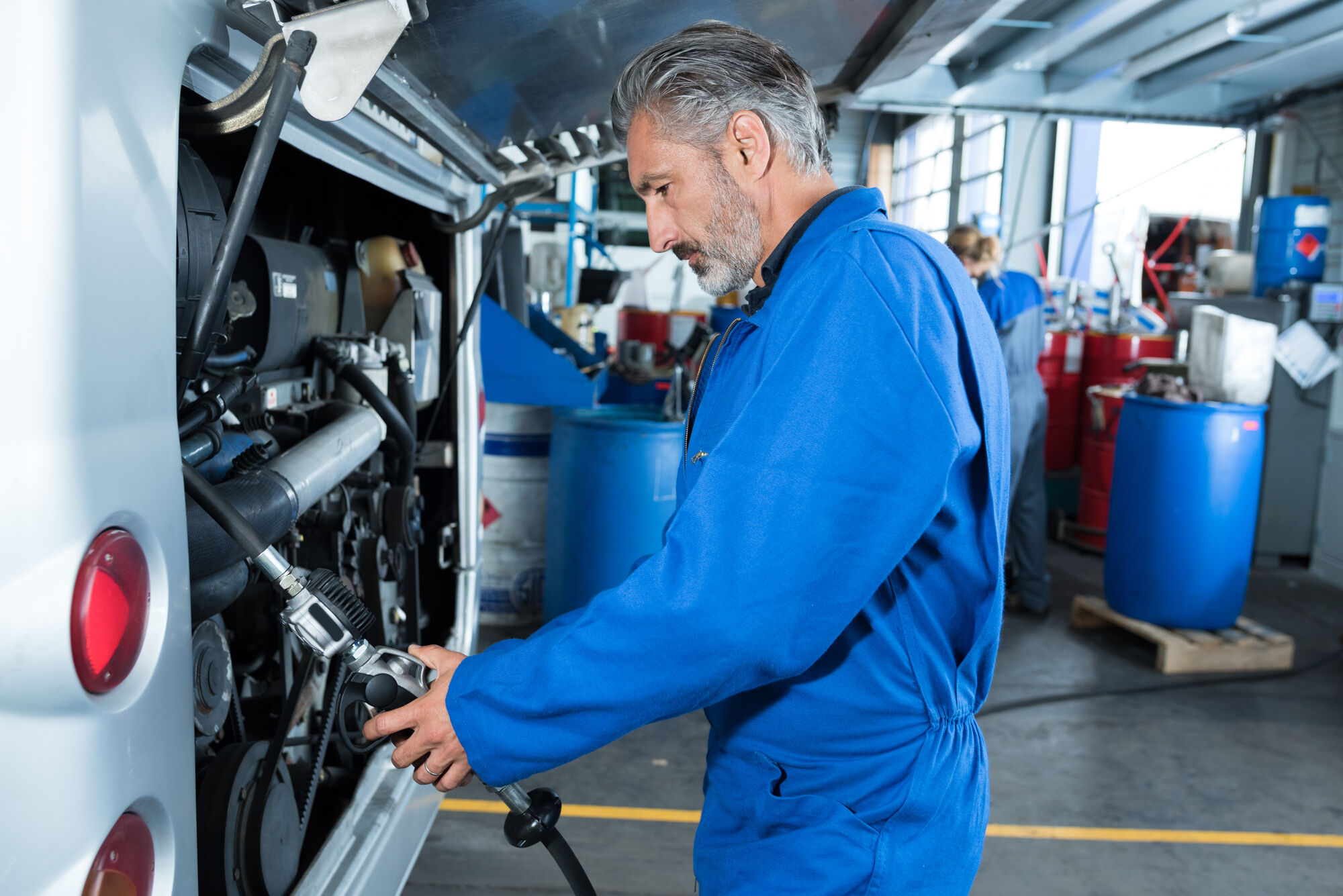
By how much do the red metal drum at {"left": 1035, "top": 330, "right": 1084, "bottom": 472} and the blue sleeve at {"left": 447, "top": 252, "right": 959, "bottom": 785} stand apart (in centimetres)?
634

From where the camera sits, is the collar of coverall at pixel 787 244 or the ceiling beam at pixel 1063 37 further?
the ceiling beam at pixel 1063 37

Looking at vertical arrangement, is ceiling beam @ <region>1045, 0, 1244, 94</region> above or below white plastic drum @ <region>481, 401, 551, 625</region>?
above

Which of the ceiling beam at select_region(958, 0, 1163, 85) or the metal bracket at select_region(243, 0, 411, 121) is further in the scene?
the ceiling beam at select_region(958, 0, 1163, 85)

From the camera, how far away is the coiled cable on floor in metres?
3.69

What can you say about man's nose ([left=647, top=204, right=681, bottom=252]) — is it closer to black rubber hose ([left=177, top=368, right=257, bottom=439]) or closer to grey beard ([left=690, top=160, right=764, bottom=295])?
grey beard ([left=690, top=160, right=764, bottom=295])

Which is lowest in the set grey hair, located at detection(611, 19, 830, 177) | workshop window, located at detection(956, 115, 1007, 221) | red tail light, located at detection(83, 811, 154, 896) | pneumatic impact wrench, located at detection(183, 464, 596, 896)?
red tail light, located at detection(83, 811, 154, 896)

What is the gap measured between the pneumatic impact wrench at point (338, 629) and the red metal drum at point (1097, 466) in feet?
17.8

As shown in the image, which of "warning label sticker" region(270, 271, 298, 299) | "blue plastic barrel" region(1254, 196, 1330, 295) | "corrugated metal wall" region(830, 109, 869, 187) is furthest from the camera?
"corrugated metal wall" region(830, 109, 869, 187)

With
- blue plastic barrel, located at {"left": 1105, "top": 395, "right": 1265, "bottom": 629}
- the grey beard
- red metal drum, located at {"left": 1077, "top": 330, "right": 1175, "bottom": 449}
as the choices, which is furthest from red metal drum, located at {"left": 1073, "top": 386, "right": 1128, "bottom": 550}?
the grey beard

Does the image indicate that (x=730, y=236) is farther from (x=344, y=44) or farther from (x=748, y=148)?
(x=344, y=44)

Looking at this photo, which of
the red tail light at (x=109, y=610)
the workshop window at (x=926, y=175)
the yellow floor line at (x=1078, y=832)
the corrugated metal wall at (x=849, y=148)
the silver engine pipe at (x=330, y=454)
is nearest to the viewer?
the red tail light at (x=109, y=610)

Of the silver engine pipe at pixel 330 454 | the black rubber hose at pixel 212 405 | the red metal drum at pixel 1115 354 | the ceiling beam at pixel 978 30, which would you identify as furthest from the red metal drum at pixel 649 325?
the black rubber hose at pixel 212 405

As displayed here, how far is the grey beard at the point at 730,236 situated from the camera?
120 cm

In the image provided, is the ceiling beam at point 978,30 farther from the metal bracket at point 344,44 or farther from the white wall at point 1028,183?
the white wall at point 1028,183
